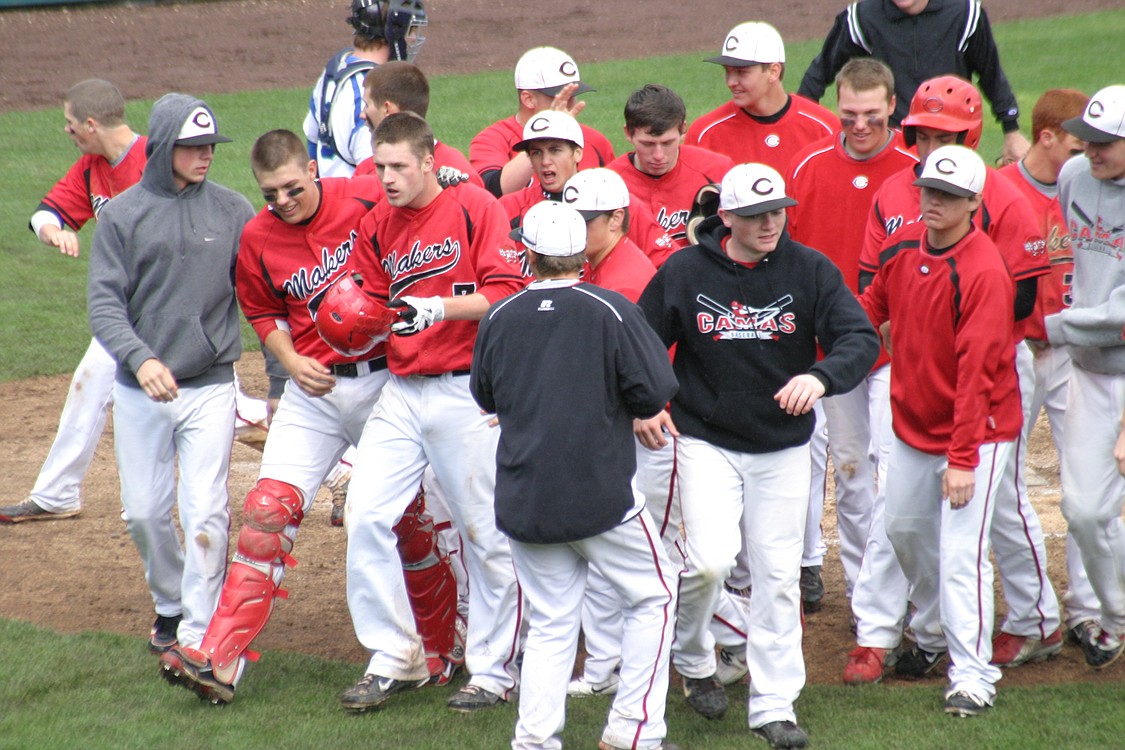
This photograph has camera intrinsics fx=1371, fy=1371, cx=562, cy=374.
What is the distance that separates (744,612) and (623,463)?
1.00m

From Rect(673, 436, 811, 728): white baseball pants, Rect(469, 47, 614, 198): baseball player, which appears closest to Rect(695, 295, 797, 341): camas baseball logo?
Rect(673, 436, 811, 728): white baseball pants

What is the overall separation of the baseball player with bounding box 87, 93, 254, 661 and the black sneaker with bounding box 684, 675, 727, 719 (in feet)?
5.81

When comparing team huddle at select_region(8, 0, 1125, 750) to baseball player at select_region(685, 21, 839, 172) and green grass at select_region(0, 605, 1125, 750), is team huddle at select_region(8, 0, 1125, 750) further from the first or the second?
baseball player at select_region(685, 21, 839, 172)

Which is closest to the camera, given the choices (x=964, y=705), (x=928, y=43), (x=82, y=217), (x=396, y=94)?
(x=964, y=705)

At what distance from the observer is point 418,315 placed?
4445 millimetres

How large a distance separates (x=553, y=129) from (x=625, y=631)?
6.31ft

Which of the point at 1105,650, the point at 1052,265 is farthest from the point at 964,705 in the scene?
the point at 1052,265

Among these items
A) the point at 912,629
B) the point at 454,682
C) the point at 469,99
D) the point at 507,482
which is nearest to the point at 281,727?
the point at 454,682

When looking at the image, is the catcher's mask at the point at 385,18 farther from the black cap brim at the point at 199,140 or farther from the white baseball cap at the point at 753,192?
the white baseball cap at the point at 753,192

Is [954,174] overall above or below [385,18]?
below

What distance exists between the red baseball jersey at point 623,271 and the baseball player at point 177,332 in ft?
4.71

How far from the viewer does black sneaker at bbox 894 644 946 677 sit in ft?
15.8

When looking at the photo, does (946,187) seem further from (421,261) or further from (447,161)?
(447,161)

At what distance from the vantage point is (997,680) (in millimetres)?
4559
